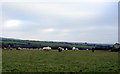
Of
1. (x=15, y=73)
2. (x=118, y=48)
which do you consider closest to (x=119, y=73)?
(x=15, y=73)

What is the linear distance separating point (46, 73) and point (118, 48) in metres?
52.5

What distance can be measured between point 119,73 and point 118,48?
1972 inches

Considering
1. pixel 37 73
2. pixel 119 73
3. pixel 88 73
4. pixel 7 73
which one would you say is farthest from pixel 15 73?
pixel 119 73

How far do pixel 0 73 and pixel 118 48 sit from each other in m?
54.3

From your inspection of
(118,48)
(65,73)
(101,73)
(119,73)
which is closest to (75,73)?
(65,73)

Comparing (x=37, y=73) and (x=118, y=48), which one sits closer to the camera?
(x=37, y=73)

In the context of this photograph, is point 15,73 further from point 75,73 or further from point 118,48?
point 118,48

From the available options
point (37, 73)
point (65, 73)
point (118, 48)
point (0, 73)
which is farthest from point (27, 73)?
point (118, 48)

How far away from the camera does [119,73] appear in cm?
1470

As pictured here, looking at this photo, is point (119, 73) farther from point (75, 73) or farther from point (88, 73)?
point (75, 73)

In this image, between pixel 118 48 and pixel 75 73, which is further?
pixel 118 48

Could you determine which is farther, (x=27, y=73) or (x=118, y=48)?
(x=118, y=48)

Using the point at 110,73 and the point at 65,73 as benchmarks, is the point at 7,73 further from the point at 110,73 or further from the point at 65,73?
the point at 110,73

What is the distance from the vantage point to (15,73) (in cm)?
1424
